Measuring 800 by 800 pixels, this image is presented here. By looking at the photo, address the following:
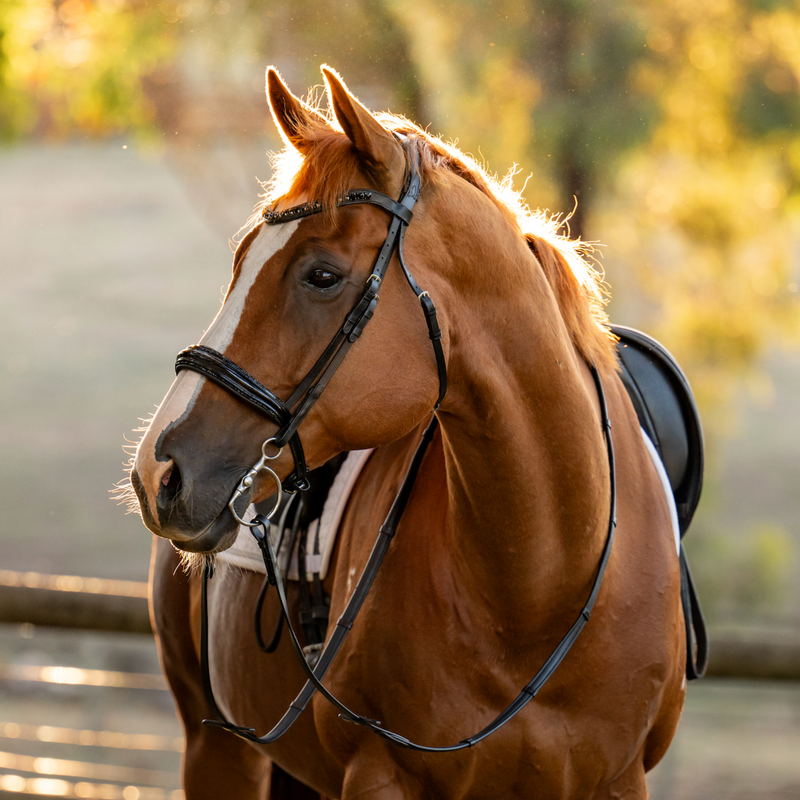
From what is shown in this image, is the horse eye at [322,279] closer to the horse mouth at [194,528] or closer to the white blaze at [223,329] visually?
the white blaze at [223,329]

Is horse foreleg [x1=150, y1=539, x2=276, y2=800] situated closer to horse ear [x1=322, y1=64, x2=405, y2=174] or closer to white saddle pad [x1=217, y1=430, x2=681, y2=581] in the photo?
white saddle pad [x1=217, y1=430, x2=681, y2=581]

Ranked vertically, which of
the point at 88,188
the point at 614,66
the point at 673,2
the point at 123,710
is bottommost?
the point at 123,710

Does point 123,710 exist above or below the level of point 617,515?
above

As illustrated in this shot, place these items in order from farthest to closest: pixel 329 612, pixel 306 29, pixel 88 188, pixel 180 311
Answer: pixel 88 188 → pixel 180 311 → pixel 306 29 → pixel 329 612

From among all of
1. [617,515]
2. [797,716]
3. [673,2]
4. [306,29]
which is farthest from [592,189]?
[797,716]

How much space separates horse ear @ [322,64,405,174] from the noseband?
0.04 metres

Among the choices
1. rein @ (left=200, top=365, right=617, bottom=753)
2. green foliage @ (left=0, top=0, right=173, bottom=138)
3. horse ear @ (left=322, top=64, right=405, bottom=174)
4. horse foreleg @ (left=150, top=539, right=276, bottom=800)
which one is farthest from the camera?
green foliage @ (left=0, top=0, right=173, bottom=138)

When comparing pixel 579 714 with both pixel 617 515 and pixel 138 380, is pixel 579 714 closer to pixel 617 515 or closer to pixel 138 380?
pixel 617 515

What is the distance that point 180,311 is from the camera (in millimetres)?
7273

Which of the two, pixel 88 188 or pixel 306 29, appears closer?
pixel 306 29

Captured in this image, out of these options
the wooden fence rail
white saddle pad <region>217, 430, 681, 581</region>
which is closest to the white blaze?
white saddle pad <region>217, 430, 681, 581</region>

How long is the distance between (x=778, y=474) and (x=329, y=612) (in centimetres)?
704

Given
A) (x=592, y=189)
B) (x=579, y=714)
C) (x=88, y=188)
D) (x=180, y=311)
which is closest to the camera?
(x=579, y=714)

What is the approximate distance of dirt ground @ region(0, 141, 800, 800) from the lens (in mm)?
7113
